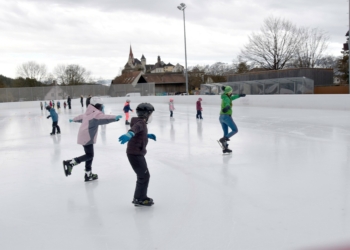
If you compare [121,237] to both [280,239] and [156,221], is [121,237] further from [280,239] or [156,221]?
[280,239]

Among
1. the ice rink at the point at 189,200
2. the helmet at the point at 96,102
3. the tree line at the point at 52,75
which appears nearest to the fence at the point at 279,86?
the ice rink at the point at 189,200

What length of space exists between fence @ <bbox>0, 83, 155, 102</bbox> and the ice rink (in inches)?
1163

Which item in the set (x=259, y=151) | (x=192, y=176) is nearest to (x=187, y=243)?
(x=192, y=176)

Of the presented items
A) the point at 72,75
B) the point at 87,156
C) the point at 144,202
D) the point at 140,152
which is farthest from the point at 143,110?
the point at 72,75

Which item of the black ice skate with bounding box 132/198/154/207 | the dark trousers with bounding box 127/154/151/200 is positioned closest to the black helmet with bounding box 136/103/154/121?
the dark trousers with bounding box 127/154/151/200

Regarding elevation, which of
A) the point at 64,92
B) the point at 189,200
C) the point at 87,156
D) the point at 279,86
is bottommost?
the point at 189,200

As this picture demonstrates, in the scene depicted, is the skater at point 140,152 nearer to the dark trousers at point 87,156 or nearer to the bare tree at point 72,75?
the dark trousers at point 87,156

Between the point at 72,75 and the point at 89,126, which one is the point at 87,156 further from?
the point at 72,75

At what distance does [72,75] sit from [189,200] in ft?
229

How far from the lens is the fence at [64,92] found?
113ft

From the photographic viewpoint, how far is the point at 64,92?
1474 inches

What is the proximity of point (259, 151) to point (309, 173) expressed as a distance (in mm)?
1997

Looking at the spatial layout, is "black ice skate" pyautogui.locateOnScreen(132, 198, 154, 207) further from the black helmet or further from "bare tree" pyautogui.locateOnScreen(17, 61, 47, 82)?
"bare tree" pyautogui.locateOnScreen(17, 61, 47, 82)

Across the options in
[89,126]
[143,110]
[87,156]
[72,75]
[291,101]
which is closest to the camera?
[143,110]
